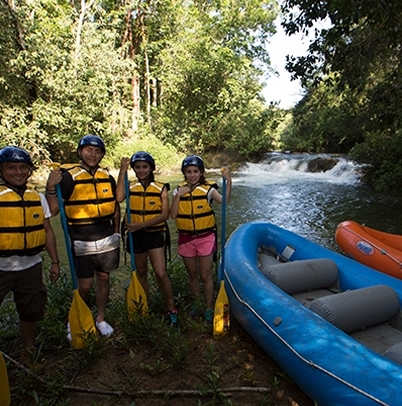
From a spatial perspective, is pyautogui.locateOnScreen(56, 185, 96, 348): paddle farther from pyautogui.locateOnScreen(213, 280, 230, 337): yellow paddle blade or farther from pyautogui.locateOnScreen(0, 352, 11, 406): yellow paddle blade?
pyautogui.locateOnScreen(213, 280, 230, 337): yellow paddle blade

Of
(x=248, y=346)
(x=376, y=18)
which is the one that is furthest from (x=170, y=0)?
(x=248, y=346)

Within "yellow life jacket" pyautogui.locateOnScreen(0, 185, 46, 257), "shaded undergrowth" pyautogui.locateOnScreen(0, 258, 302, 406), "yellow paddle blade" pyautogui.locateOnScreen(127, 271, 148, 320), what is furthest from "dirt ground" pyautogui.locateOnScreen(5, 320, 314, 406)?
"yellow life jacket" pyautogui.locateOnScreen(0, 185, 46, 257)

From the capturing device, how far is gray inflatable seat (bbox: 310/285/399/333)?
2.11 meters

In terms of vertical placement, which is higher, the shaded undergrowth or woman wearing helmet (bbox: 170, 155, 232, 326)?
woman wearing helmet (bbox: 170, 155, 232, 326)

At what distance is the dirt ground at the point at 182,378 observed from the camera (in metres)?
1.89

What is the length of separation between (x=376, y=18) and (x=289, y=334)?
11.6 feet

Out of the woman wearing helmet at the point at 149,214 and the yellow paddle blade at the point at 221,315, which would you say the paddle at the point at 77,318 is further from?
the yellow paddle blade at the point at 221,315

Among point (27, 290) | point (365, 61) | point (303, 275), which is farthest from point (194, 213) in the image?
point (365, 61)

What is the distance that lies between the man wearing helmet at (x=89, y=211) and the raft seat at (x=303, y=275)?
1277mm

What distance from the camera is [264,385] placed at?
79.4 inches

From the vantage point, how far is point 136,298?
8.39ft

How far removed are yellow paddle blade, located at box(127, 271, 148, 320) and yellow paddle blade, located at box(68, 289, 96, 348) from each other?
13.4 inches

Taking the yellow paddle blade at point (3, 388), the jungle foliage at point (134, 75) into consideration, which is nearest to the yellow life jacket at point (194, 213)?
the yellow paddle blade at point (3, 388)

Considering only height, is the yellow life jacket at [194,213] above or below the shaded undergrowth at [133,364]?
above
